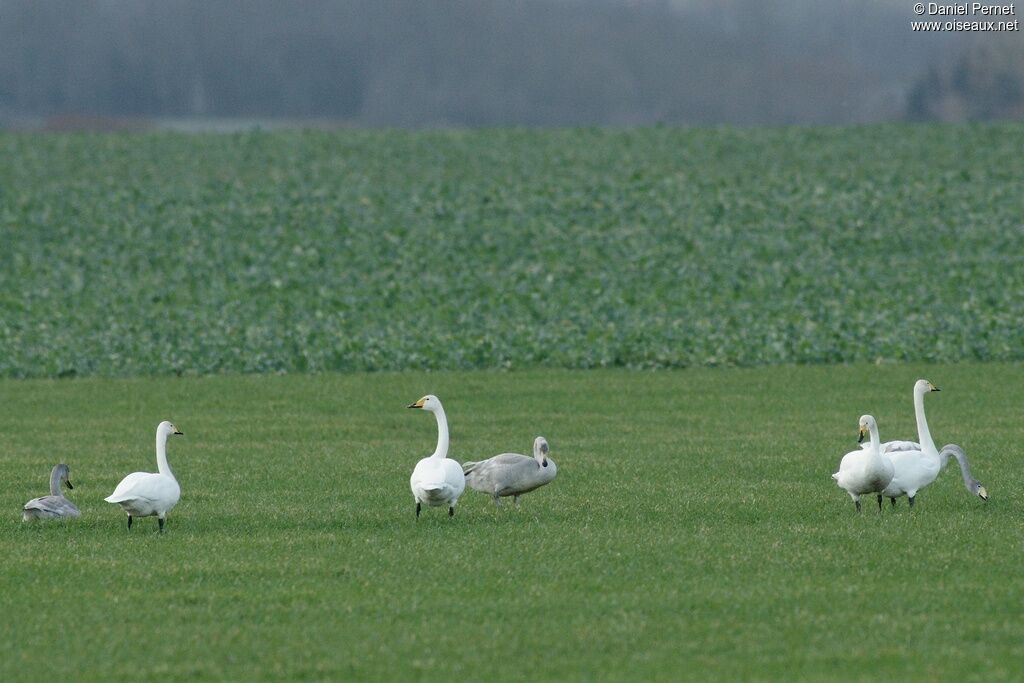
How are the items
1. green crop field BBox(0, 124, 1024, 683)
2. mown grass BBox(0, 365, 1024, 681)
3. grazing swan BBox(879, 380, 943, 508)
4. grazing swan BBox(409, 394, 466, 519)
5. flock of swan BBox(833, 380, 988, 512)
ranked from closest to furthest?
mown grass BBox(0, 365, 1024, 681) < green crop field BBox(0, 124, 1024, 683) < grazing swan BBox(409, 394, 466, 519) < flock of swan BBox(833, 380, 988, 512) < grazing swan BBox(879, 380, 943, 508)

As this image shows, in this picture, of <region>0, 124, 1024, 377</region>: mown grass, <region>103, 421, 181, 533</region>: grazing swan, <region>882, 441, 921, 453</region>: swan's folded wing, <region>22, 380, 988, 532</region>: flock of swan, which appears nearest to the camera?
<region>103, 421, 181, 533</region>: grazing swan

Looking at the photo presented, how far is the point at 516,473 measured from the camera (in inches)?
594

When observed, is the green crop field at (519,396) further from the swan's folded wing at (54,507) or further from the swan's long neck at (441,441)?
the swan's long neck at (441,441)

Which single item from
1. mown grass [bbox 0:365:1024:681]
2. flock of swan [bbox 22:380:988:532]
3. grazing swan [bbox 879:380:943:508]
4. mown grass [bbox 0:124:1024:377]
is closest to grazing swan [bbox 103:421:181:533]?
flock of swan [bbox 22:380:988:532]

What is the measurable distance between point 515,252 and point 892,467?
3193 cm

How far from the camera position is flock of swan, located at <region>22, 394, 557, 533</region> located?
1367 cm

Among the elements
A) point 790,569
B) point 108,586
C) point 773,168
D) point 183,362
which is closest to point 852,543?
point 790,569

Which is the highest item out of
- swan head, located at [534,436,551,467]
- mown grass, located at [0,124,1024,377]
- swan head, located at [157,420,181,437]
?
mown grass, located at [0,124,1024,377]

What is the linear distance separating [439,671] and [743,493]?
7638 mm

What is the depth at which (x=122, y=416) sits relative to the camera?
2548 cm

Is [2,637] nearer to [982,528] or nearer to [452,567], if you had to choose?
[452,567]

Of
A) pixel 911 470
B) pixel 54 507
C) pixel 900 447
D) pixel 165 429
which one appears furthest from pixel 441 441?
pixel 900 447

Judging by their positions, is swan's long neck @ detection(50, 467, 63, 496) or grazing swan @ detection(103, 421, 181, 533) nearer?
grazing swan @ detection(103, 421, 181, 533)

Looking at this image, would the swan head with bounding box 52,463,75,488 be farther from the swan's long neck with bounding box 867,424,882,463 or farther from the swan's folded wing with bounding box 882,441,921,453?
the swan's folded wing with bounding box 882,441,921,453
